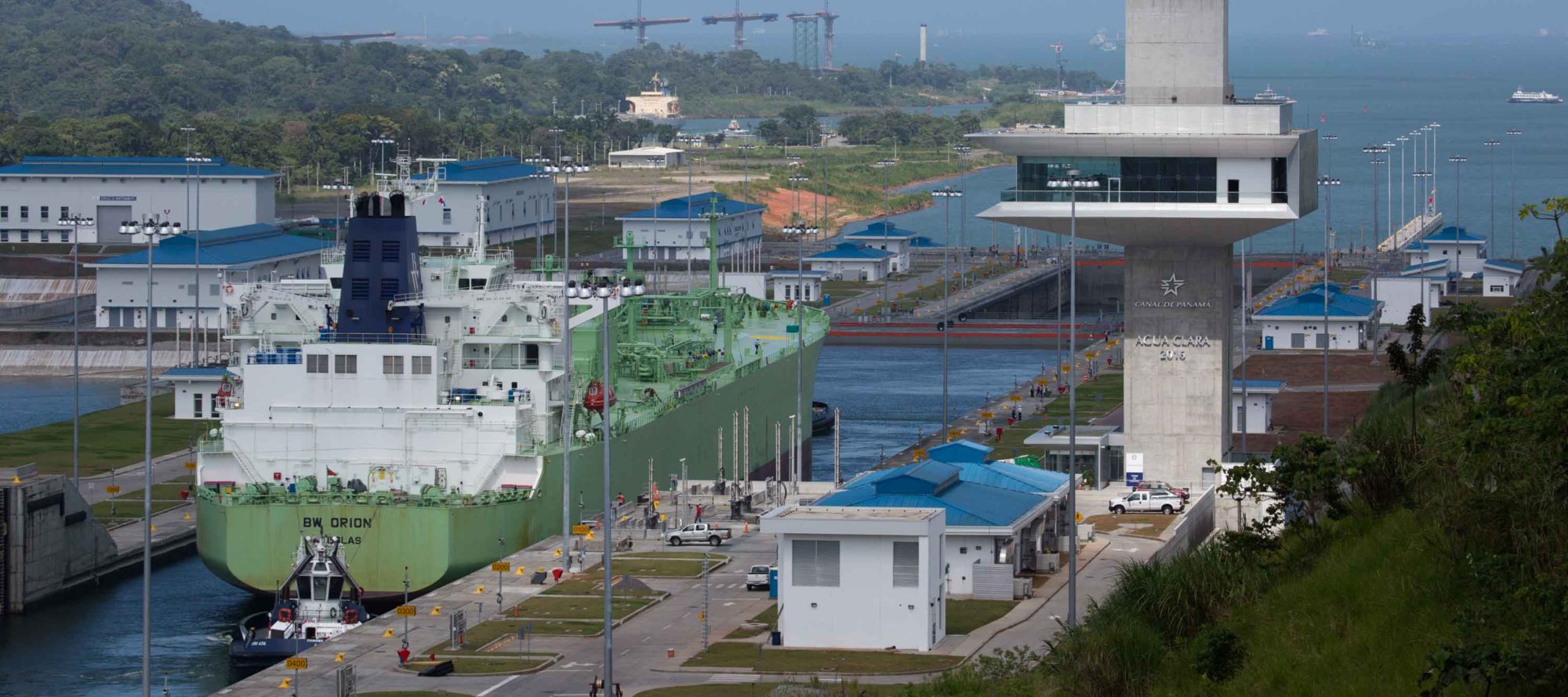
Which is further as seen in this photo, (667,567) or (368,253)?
(368,253)

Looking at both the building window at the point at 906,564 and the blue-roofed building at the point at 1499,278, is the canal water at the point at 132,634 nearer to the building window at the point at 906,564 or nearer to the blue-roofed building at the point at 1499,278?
the building window at the point at 906,564

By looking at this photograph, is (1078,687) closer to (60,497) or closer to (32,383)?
(60,497)

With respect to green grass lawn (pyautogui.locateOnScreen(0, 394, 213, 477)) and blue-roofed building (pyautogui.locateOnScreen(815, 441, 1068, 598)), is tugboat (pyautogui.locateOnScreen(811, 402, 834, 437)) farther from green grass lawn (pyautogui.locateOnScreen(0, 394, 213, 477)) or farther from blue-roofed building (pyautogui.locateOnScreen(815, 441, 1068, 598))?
blue-roofed building (pyautogui.locateOnScreen(815, 441, 1068, 598))

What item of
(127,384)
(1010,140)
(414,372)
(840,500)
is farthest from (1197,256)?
(127,384)

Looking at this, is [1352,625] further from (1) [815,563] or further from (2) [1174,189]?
(2) [1174,189]

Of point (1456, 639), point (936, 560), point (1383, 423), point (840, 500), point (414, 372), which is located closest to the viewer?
point (1456, 639)

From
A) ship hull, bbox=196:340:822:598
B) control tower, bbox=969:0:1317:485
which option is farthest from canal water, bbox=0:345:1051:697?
control tower, bbox=969:0:1317:485

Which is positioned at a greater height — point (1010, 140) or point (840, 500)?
point (1010, 140)
